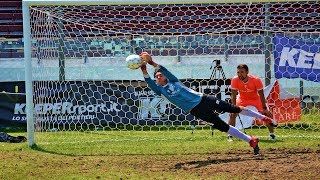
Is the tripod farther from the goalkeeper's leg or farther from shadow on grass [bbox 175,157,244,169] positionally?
shadow on grass [bbox 175,157,244,169]

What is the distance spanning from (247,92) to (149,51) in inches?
207

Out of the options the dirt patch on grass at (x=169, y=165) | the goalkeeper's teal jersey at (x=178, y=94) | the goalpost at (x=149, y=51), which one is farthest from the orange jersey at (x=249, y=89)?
the goalpost at (x=149, y=51)

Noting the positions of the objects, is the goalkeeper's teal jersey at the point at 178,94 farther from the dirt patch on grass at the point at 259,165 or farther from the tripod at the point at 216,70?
the tripod at the point at 216,70

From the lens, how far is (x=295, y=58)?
47.8 ft

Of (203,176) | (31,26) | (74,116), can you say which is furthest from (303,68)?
(203,176)

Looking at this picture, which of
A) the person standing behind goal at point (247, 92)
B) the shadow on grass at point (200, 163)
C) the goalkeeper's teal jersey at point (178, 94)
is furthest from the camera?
the person standing behind goal at point (247, 92)

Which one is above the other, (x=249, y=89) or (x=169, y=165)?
(x=249, y=89)

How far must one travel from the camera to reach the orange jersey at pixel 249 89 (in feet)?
37.1

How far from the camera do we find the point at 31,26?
1138 cm

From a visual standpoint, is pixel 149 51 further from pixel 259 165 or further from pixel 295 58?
pixel 259 165

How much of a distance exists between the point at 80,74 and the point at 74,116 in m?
2.35

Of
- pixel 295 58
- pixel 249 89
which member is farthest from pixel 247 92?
pixel 295 58

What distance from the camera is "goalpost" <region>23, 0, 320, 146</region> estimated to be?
14086 mm

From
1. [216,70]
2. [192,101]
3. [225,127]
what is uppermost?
[216,70]
